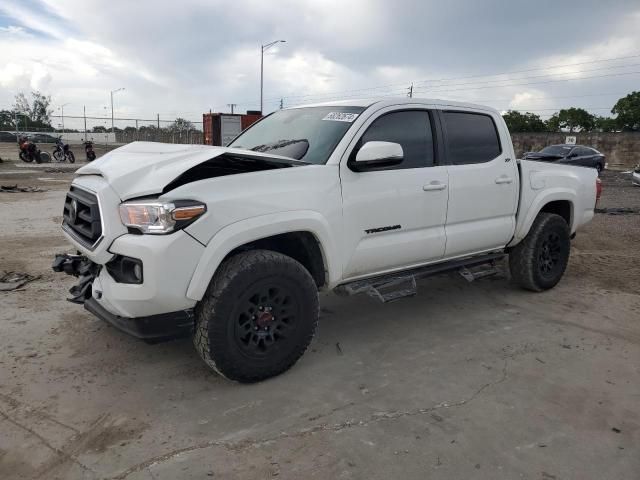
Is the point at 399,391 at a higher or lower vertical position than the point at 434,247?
lower

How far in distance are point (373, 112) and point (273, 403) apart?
2.20 metres

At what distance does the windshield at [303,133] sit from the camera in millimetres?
3762

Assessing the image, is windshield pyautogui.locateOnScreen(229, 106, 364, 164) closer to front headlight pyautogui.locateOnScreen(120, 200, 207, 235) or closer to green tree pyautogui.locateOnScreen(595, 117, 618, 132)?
front headlight pyautogui.locateOnScreen(120, 200, 207, 235)

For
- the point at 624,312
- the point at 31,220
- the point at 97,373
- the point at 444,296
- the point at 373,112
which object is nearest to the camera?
the point at 97,373

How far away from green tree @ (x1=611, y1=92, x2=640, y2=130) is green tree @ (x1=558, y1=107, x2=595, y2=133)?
5485 millimetres

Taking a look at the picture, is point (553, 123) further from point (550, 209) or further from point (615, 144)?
point (550, 209)

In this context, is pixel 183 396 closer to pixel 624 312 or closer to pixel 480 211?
pixel 480 211

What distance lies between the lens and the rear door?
14.3 ft

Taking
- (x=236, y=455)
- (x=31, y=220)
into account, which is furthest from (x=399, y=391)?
(x=31, y=220)

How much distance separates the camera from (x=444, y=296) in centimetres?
539

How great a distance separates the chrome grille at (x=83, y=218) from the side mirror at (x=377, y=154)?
1.71 m

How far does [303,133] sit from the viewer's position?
405 cm

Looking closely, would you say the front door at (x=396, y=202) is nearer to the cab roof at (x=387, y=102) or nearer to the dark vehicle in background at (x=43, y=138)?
the cab roof at (x=387, y=102)

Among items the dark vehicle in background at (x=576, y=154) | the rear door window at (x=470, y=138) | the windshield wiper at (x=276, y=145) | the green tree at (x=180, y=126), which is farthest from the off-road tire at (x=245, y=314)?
the green tree at (x=180, y=126)
